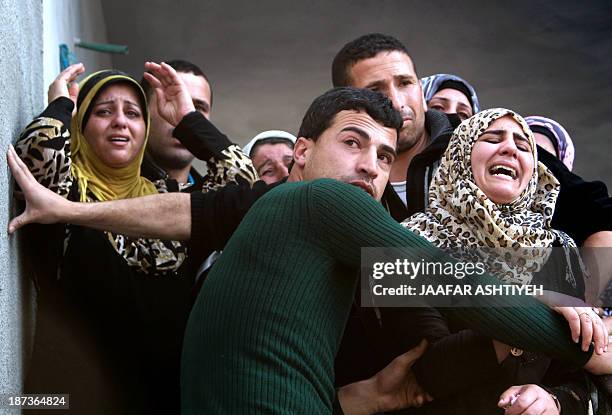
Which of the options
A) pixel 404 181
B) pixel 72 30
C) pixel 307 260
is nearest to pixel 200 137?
pixel 404 181

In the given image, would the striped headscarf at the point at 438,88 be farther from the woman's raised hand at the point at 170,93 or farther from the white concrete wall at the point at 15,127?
the white concrete wall at the point at 15,127

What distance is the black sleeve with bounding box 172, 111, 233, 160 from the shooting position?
8.87 feet

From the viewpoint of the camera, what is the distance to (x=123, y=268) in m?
2.49

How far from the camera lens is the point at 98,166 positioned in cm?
269

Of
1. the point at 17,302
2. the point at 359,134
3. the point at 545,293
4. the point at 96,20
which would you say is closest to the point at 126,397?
the point at 17,302

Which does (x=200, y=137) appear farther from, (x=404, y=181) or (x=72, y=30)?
(x=72, y=30)

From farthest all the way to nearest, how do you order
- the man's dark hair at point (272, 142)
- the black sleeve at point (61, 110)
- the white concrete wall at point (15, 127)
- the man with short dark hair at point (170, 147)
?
the man's dark hair at point (272, 142) → the man with short dark hair at point (170, 147) → the black sleeve at point (61, 110) → the white concrete wall at point (15, 127)

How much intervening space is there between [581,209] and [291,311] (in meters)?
1.22

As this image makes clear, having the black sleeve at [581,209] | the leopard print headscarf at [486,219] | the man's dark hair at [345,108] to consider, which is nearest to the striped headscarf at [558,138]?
the black sleeve at [581,209]

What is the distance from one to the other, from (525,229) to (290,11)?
4.10 m

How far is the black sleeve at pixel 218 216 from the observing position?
240cm

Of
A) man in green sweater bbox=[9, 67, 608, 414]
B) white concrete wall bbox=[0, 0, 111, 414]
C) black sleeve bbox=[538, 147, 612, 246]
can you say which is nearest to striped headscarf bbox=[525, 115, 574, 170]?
black sleeve bbox=[538, 147, 612, 246]

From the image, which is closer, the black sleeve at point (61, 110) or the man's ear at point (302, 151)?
the man's ear at point (302, 151)

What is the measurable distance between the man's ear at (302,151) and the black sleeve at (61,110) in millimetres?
626
